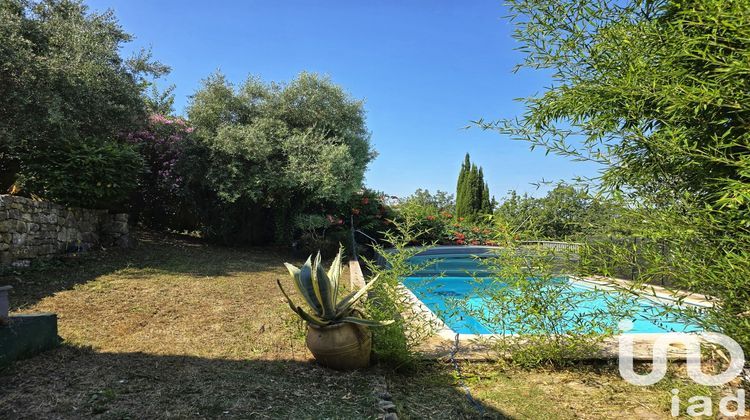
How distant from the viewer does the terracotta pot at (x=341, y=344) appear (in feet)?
9.65

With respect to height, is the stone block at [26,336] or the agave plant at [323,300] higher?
the agave plant at [323,300]

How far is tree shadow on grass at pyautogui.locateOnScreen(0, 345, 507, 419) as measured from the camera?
89.2 inches

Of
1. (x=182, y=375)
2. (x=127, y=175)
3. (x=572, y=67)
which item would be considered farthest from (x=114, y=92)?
(x=572, y=67)

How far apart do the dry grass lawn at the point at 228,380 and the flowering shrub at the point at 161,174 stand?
19.9 ft

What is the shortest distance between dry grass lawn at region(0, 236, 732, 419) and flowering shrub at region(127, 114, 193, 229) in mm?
6069

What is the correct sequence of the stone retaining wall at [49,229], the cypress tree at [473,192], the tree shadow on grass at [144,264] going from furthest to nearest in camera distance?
the cypress tree at [473,192] → the stone retaining wall at [49,229] → the tree shadow on grass at [144,264]

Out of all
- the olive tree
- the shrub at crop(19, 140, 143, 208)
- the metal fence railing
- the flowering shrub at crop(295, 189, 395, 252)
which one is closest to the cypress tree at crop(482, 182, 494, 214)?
the flowering shrub at crop(295, 189, 395, 252)

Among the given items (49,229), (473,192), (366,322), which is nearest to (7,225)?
(49,229)

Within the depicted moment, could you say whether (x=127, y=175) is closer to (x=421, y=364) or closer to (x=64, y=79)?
(x=64, y=79)

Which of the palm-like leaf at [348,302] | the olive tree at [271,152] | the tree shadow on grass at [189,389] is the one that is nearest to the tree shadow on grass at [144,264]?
the olive tree at [271,152]

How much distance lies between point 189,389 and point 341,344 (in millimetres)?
1019

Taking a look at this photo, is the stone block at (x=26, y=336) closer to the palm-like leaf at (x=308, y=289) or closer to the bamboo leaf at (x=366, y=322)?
the palm-like leaf at (x=308, y=289)

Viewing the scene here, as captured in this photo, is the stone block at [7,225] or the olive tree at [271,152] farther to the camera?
the olive tree at [271,152]

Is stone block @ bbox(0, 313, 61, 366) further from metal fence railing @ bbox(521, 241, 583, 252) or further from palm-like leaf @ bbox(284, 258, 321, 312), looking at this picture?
metal fence railing @ bbox(521, 241, 583, 252)
